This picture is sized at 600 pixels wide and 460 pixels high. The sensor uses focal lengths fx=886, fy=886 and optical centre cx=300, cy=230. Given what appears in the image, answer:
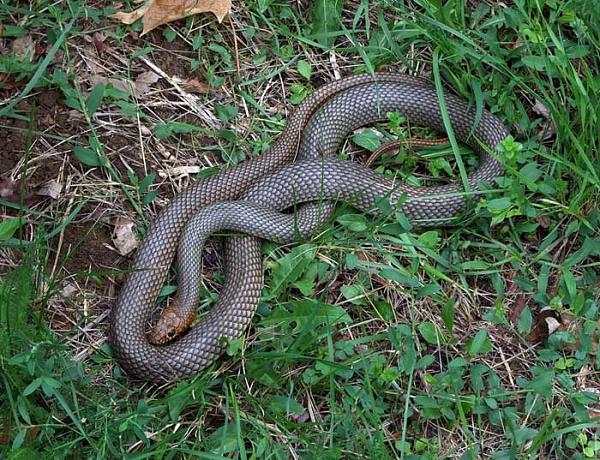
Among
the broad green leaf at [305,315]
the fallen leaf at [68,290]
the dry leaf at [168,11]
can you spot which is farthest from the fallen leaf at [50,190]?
the broad green leaf at [305,315]

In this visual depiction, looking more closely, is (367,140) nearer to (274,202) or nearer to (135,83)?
(274,202)

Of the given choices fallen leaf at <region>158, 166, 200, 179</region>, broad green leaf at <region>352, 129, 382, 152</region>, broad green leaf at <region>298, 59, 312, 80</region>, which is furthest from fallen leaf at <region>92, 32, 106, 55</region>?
broad green leaf at <region>352, 129, 382, 152</region>

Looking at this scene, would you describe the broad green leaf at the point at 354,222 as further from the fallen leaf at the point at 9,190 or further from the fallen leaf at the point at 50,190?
the fallen leaf at the point at 9,190

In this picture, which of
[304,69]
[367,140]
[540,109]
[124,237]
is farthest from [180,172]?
[540,109]

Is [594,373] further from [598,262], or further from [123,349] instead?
[123,349]

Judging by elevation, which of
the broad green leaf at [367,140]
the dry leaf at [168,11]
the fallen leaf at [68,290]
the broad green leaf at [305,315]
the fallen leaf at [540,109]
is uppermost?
the dry leaf at [168,11]

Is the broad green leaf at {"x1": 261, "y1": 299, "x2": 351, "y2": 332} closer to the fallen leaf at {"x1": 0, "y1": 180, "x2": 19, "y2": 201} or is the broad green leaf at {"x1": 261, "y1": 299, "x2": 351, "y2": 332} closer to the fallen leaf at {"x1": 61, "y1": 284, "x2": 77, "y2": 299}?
the fallen leaf at {"x1": 61, "y1": 284, "x2": 77, "y2": 299}

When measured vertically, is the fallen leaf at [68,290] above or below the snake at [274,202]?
below
